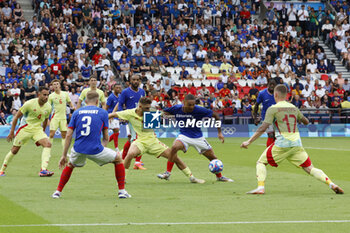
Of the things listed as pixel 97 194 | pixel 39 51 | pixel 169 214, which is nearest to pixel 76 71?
pixel 39 51

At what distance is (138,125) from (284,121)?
3951mm

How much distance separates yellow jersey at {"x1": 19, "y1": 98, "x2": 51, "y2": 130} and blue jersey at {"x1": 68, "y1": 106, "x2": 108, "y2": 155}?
4526 mm

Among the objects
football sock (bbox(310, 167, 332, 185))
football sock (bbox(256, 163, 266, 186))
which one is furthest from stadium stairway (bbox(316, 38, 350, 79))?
football sock (bbox(256, 163, 266, 186))

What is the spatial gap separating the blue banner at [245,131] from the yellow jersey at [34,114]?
15673 millimetres

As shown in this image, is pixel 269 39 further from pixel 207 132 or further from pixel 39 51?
pixel 39 51

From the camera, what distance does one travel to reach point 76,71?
33.8m

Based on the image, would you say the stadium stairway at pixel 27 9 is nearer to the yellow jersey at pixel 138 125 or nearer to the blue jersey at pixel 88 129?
the yellow jersey at pixel 138 125

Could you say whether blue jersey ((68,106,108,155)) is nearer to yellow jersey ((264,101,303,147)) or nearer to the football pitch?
the football pitch

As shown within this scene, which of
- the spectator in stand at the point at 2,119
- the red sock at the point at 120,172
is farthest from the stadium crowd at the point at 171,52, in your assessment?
the red sock at the point at 120,172

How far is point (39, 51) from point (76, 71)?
2.18m

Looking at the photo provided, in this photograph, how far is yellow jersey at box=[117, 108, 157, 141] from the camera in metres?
14.9

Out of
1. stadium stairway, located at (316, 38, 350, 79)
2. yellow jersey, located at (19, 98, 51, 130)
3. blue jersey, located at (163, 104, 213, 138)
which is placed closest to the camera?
blue jersey, located at (163, 104, 213, 138)

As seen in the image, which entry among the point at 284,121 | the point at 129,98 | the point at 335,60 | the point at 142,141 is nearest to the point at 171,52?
the point at 335,60

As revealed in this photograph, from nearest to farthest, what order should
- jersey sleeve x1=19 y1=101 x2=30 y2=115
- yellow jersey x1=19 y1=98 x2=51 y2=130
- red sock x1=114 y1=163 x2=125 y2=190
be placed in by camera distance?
red sock x1=114 y1=163 x2=125 y2=190 → jersey sleeve x1=19 y1=101 x2=30 y2=115 → yellow jersey x1=19 y1=98 x2=51 y2=130
